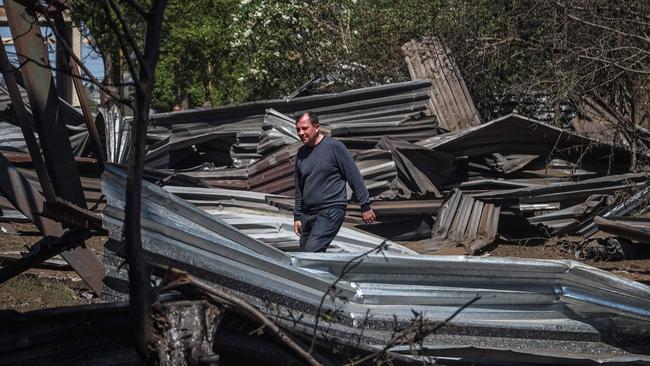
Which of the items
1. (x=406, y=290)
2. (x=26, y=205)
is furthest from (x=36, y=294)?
(x=406, y=290)

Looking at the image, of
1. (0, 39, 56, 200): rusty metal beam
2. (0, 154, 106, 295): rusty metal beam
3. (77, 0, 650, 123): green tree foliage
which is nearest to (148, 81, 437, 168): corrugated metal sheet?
(77, 0, 650, 123): green tree foliage

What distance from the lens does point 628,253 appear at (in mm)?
9805

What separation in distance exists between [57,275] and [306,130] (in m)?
2.55

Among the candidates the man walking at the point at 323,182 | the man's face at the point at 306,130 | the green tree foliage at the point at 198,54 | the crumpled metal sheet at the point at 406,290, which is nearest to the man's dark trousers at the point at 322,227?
the man walking at the point at 323,182

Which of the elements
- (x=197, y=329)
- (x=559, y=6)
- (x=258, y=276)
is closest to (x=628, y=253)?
(x=559, y=6)

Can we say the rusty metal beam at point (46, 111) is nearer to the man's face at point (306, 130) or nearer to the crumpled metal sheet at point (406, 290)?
the crumpled metal sheet at point (406, 290)

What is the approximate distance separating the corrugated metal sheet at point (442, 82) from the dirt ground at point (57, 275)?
247 cm

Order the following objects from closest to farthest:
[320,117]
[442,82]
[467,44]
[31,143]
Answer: [31,143] < [320,117] < [442,82] < [467,44]

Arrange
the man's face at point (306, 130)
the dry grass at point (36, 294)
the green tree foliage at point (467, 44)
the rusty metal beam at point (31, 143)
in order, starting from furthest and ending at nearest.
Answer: the green tree foliage at point (467, 44)
the man's face at point (306, 130)
the dry grass at point (36, 294)
the rusty metal beam at point (31, 143)

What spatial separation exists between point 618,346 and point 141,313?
2.41m

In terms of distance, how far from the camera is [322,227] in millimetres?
7395

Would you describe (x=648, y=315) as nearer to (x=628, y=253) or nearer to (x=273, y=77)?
(x=628, y=253)

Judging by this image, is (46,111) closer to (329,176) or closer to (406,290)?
(406,290)

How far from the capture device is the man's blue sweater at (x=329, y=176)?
739 cm
